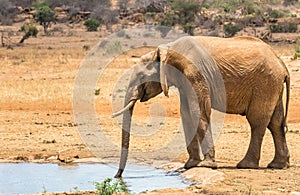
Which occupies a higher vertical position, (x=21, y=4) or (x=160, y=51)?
(x=160, y=51)

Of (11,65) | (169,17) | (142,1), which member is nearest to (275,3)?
(142,1)

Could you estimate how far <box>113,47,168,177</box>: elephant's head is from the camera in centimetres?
891

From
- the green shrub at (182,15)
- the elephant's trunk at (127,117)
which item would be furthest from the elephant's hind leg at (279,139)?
the green shrub at (182,15)

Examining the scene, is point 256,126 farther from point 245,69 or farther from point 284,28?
point 284,28

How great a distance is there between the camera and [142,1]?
56438 millimetres

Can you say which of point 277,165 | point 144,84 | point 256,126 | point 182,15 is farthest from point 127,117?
point 182,15

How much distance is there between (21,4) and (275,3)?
21.3 metres

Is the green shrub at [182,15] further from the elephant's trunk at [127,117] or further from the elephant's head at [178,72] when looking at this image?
the elephant's trunk at [127,117]

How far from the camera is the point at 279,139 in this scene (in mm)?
9930

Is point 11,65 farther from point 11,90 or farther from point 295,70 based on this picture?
point 295,70

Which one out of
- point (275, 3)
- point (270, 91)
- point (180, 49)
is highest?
point (180, 49)

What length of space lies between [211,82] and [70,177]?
92.2 inches

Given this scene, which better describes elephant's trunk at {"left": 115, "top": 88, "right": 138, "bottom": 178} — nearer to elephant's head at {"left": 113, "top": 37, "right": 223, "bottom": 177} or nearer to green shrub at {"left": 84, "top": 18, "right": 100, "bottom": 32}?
elephant's head at {"left": 113, "top": 37, "right": 223, "bottom": 177}

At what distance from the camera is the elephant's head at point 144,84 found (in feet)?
29.2
